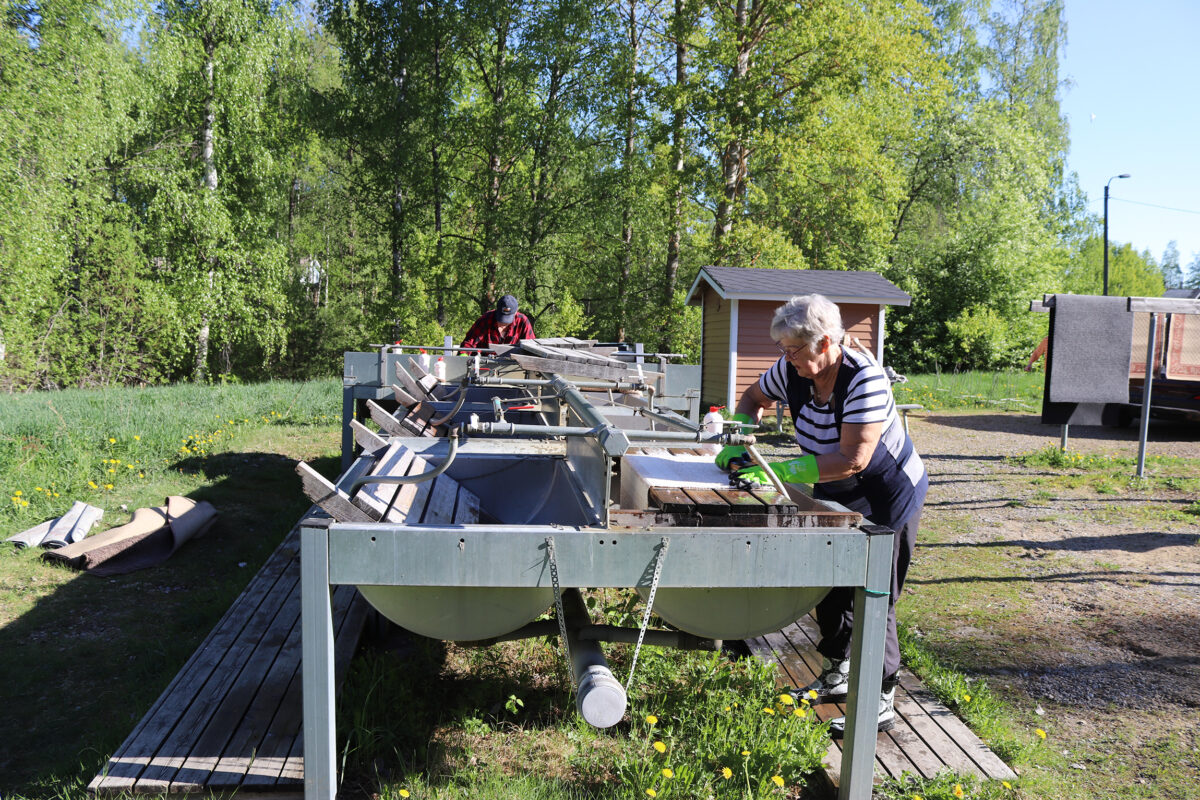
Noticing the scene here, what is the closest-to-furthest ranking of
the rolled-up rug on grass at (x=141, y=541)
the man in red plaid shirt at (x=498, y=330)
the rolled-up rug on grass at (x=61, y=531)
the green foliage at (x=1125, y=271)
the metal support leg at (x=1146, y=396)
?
the rolled-up rug on grass at (x=141, y=541)
the rolled-up rug on grass at (x=61, y=531)
the man in red plaid shirt at (x=498, y=330)
the metal support leg at (x=1146, y=396)
the green foliage at (x=1125, y=271)

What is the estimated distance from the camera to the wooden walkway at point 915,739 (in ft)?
9.94

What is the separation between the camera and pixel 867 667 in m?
2.60

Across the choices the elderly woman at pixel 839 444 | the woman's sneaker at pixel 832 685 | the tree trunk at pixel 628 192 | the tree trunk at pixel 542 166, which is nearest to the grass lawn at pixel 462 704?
the woman's sneaker at pixel 832 685

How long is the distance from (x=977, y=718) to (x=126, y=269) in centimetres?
2192

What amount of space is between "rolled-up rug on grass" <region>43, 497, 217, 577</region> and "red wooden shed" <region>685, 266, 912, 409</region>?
33.8 feet

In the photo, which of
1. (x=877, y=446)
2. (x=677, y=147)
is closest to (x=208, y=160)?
(x=677, y=147)

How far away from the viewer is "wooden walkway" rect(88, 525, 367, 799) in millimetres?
2611

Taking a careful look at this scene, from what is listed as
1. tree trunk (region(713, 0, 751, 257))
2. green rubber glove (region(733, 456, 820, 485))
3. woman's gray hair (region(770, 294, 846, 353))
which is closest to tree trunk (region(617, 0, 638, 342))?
tree trunk (region(713, 0, 751, 257))

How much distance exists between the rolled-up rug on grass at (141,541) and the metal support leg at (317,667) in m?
3.93

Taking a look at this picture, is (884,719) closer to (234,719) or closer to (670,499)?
(670,499)

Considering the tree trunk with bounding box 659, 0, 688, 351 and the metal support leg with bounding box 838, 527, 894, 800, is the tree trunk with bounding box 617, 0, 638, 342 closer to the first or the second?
the tree trunk with bounding box 659, 0, 688, 351

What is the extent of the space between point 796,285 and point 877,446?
13.3m

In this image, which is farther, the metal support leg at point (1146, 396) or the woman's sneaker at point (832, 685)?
the metal support leg at point (1146, 396)

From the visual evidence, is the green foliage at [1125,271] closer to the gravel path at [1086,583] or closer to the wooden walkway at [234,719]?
the gravel path at [1086,583]
